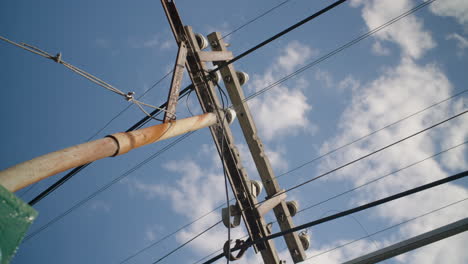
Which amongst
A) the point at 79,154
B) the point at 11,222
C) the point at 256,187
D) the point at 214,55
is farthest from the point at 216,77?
the point at 11,222

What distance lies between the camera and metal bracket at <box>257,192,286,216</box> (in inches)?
208

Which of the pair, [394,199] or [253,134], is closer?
[394,199]

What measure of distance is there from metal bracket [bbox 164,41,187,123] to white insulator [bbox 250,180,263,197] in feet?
6.17

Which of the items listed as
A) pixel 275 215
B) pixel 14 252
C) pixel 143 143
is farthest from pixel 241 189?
pixel 14 252

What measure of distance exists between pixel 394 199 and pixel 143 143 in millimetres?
2832

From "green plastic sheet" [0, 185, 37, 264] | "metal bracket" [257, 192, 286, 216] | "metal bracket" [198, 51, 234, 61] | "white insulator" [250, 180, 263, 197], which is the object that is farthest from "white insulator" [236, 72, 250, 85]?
"green plastic sheet" [0, 185, 37, 264]

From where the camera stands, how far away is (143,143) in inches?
144

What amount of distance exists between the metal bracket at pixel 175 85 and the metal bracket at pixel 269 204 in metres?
2.09

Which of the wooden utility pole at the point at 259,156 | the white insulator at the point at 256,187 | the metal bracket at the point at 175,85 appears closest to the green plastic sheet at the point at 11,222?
the metal bracket at the point at 175,85

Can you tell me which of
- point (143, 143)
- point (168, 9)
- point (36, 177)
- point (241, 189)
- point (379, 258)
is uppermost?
point (168, 9)

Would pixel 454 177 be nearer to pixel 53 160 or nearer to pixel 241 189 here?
pixel 241 189

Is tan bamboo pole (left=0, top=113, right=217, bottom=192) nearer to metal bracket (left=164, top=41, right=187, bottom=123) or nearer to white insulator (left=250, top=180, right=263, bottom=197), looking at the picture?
metal bracket (left=164, top=41, right=187, bottom=123)

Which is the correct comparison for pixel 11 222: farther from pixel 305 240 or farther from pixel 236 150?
pixel 305 240

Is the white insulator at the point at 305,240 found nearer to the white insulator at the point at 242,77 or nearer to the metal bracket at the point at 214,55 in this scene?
the white insulator at the point at 242,77
